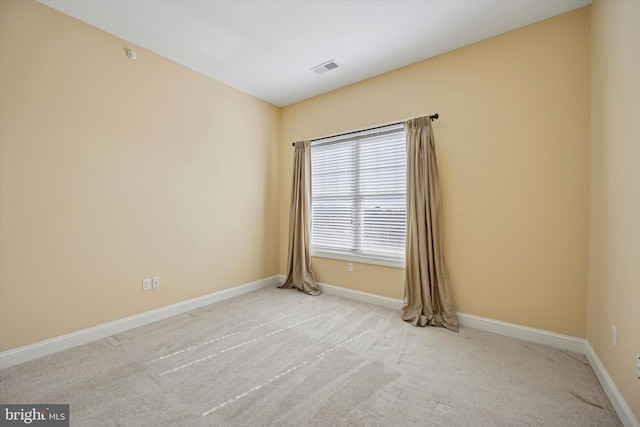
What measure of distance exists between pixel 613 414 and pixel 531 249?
4.13ft

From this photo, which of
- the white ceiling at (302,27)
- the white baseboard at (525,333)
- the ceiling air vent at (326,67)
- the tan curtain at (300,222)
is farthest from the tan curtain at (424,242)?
the tan curtain at (300,222)

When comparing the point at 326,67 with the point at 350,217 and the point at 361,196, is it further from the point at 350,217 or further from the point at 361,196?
the point at 350,217

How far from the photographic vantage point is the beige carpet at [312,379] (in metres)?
1.57

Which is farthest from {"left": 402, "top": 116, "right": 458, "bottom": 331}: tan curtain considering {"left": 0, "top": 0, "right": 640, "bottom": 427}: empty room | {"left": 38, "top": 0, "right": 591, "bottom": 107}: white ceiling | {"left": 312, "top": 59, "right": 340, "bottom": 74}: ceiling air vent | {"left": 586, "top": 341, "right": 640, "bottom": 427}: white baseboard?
{"left": 312, "top": 59, "right": 340, "bottom": 74}: ceiling air vent

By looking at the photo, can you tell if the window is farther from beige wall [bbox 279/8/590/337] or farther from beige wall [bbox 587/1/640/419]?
beige wall [bbox 587/1/640/419]

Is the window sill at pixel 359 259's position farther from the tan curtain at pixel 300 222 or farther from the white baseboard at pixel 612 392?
the white baseboard at pixel 612 392

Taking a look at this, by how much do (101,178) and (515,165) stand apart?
13.1ft

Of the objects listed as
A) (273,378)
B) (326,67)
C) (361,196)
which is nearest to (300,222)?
(361,196)

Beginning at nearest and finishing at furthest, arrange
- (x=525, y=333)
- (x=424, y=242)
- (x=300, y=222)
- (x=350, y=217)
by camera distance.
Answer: (x=525, y=333), (x=424, y=242), (x=350, y=217), (x=300, y=222)

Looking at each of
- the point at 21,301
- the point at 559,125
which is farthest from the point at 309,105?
the point at 21,301

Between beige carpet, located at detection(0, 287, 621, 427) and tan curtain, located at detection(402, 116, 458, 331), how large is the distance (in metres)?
0.22

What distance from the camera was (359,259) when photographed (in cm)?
359

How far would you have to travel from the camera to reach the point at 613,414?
1568 millimetres

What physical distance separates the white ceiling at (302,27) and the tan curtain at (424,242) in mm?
834
